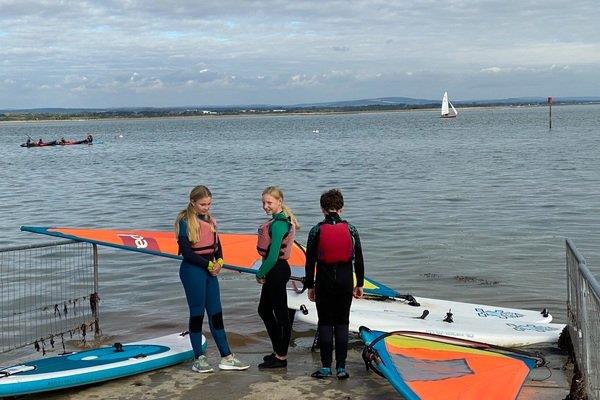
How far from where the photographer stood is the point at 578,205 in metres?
20.2

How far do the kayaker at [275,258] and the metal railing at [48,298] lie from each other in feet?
8.59

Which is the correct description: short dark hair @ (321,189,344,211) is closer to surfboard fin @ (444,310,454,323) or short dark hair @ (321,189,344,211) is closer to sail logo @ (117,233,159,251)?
surfboard fin @ (444,310,454,323)

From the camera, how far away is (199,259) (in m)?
6.38

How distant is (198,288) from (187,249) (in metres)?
0.37

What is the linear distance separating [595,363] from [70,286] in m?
8.44

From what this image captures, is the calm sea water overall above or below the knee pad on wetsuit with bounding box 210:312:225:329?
below

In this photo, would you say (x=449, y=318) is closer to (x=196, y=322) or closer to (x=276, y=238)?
(x=276, y=238)

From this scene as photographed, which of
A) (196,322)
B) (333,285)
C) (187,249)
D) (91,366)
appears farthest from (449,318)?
(91,366)

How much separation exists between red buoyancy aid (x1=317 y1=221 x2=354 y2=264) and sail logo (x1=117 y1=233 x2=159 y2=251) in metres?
3.03

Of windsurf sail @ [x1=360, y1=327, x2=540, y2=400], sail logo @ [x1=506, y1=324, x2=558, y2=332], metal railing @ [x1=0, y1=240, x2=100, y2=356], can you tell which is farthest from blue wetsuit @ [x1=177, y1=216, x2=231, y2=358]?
sail logo @ [x1=506, y1=324, x2=558, y2=332]

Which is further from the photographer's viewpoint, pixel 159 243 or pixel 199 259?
pixel 159 243

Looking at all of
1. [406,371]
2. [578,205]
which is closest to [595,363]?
[406,371]

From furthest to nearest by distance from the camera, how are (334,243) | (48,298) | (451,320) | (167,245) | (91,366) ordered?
(48,298) < (167,245) < (451,320) < (91,366) < (334,243)

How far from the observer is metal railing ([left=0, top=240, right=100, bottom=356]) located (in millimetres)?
8852
